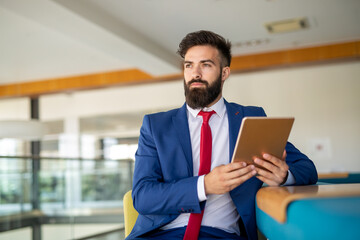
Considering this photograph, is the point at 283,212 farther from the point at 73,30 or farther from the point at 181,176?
the point at 73,30

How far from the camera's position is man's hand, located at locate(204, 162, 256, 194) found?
1.34m

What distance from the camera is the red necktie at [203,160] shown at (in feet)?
4.97

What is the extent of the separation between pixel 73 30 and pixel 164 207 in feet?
13.7

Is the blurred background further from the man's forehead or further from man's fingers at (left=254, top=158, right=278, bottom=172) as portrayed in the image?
man's fingers at (left=254, top=158, right=278, bottom=172)

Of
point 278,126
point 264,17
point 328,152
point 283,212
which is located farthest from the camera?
point 328,152

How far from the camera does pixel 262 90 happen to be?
8055 mm

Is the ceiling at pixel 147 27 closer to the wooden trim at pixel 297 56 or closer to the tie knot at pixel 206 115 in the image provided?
the wooden trim at pixel 297 56

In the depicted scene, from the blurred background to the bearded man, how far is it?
229 cm

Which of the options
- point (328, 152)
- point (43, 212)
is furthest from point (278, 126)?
point (328, 152)

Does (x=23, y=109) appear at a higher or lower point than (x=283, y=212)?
higher

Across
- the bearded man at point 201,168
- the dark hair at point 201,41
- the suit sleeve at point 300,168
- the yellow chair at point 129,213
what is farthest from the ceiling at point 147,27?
the suit sleeve at point 300,168

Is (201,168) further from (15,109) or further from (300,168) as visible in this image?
(15,109)

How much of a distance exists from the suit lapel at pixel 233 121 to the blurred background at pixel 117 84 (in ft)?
7.95

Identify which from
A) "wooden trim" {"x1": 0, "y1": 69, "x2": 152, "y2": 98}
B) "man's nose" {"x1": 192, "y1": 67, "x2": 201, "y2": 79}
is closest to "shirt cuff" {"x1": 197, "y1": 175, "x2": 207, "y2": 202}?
"man's nose" {"x1": 192, "y1": 67, "x2": 201, "y2": 79}
